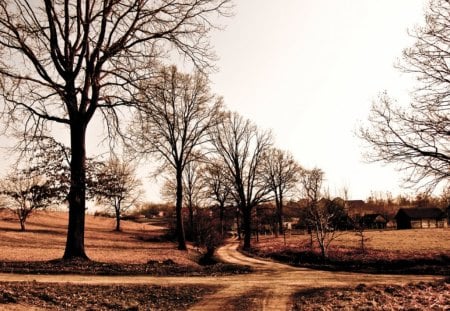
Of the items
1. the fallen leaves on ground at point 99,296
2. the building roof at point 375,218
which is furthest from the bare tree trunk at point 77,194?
the building roof at point 375,218

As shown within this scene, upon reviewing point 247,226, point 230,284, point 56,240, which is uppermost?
point 247,226

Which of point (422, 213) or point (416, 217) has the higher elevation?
point (422, 213)

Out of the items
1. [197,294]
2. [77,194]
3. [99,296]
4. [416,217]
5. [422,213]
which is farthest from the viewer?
[422,213]

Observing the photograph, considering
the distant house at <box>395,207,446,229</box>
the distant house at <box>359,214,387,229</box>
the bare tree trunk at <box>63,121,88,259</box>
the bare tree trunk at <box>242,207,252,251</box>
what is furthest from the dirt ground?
the distant house at <box>359,214,387,229</box>

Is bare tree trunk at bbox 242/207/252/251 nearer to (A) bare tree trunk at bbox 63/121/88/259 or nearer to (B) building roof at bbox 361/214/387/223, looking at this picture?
(A) bare tree trunk at bbox 63/121/88/259

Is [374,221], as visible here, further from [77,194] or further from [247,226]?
[77,194]

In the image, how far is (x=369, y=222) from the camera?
85.0 m

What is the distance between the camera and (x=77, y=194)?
54.4 feet

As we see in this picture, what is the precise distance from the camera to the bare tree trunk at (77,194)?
1634 centimetres

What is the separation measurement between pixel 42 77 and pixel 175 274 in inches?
365

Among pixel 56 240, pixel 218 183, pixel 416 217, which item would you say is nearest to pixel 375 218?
pixel 416 217

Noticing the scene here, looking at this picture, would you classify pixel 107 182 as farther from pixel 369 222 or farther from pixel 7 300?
pixel 369 222

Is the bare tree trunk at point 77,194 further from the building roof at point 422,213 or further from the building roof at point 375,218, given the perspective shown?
the building roof at point 375,218

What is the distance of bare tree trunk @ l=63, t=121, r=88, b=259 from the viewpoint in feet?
53.6
